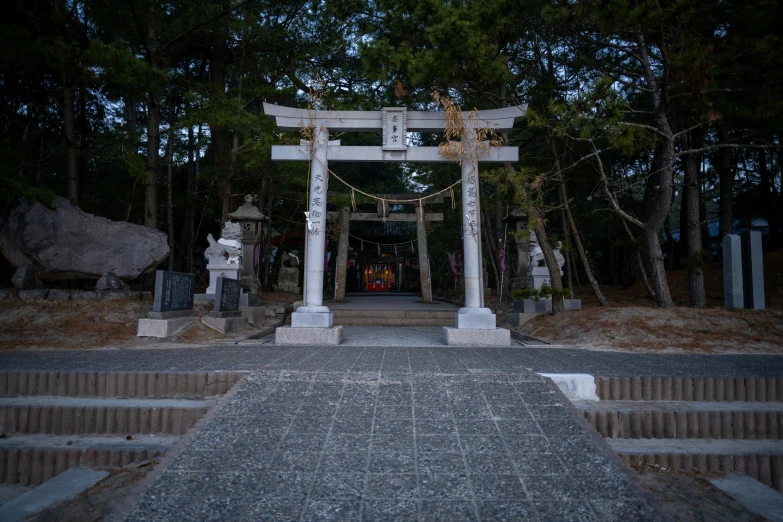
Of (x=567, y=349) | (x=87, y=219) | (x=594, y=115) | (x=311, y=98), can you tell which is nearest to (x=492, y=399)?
(x=567, y=349)

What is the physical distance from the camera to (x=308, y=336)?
24.7 feet

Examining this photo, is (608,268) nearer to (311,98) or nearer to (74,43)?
(311,98)

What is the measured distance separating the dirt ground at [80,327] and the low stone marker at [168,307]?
14 cm

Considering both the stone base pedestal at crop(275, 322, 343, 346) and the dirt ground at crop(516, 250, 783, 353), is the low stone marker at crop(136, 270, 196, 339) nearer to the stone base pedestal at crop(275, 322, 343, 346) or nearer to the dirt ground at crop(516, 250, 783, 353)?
the stone base pedestal at crop(275, 322, 343, 346)

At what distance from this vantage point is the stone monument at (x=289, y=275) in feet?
63.0

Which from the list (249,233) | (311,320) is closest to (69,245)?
(249,233)

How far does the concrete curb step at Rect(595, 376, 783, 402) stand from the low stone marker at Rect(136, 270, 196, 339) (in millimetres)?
6395

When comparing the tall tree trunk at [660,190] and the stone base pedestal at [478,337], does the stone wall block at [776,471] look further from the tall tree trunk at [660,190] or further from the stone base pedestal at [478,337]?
the tall tree trunk at [660,190]

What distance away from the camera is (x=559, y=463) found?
2.99 meters

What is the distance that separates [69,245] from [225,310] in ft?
10.2

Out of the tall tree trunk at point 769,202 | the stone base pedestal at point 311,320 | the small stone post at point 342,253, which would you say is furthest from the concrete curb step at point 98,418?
the tall tree trunk at point 769,202

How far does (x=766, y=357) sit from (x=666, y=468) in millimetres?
3761

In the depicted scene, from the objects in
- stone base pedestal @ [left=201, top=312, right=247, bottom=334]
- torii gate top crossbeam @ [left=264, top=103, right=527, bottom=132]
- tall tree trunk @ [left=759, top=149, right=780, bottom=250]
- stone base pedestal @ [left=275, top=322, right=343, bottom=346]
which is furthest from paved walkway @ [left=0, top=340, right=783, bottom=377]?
tall tree trunk @ [left=759, top=149, right=780, bottom=250]

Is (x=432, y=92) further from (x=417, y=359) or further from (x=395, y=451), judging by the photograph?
(x=395, y=451)
